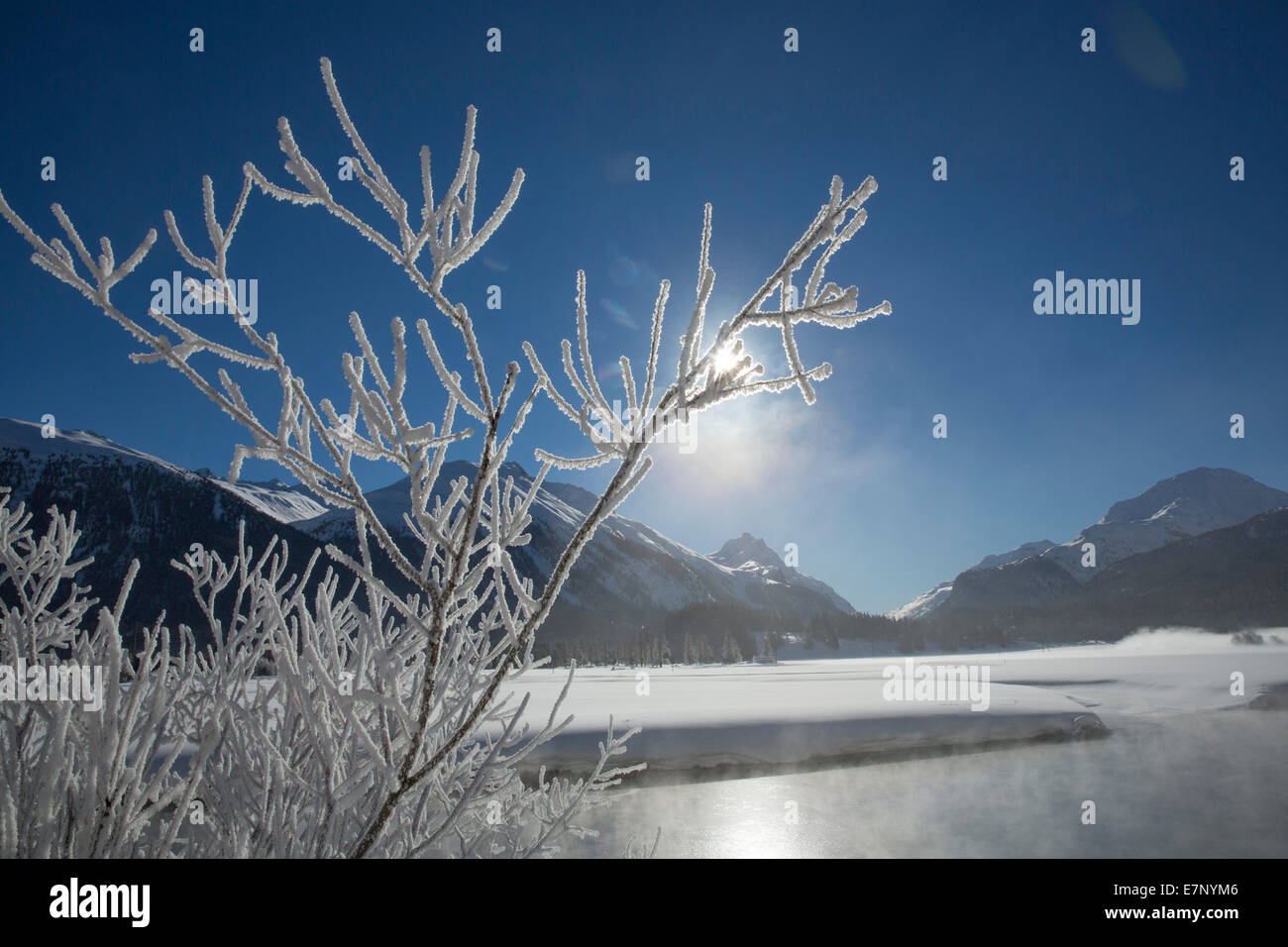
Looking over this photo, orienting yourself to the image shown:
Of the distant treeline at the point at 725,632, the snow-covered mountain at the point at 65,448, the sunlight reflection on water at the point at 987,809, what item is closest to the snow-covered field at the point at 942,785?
the sunlight reflection on water at the point at 987,809

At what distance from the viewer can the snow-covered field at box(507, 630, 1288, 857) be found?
11070 millimetres

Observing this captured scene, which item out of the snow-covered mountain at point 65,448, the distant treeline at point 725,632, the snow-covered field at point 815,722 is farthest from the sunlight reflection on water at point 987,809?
the snow-covered mountain at point 65,448

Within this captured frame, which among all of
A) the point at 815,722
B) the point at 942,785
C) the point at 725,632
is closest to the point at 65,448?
the point at 725,632

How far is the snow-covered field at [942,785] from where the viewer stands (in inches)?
436

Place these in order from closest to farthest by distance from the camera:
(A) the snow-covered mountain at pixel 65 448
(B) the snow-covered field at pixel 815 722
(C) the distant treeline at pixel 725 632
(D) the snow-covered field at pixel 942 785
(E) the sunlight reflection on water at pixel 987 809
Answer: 1. (E) the sunlight reflection on water at pixel 987 809
2. (D) the snow-covered field at pixel 942 785
3. (B) the snow-covered field at pixel 815 722
4. (C) the distant treeline at pixel 725 632
5. (A) the snow-covered mountain at pixel 65 448

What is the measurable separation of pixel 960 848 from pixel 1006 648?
13642cm

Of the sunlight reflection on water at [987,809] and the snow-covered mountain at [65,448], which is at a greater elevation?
the snow-covered mountain at [65,448]

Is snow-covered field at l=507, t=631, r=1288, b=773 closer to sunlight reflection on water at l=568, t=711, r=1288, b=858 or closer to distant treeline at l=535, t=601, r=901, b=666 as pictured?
sunlight reflection on water at l=568, t=711, r=1288, b=858

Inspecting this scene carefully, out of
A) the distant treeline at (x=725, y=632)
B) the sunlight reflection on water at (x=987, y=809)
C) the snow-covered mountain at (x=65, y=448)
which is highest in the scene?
the snow-covered mountain at (x=65, y=448)

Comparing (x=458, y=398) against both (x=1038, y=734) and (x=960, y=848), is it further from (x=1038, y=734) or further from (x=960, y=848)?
(x=1038, y=734)

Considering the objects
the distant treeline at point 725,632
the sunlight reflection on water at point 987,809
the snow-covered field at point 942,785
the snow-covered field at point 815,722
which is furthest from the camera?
the distant treeline at point 725,632

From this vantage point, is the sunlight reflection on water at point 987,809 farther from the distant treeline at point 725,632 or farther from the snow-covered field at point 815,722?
the distant treeline at point 725,632

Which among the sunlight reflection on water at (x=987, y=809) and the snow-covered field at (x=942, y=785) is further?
the snow-covered field at (x=942, y=785)
